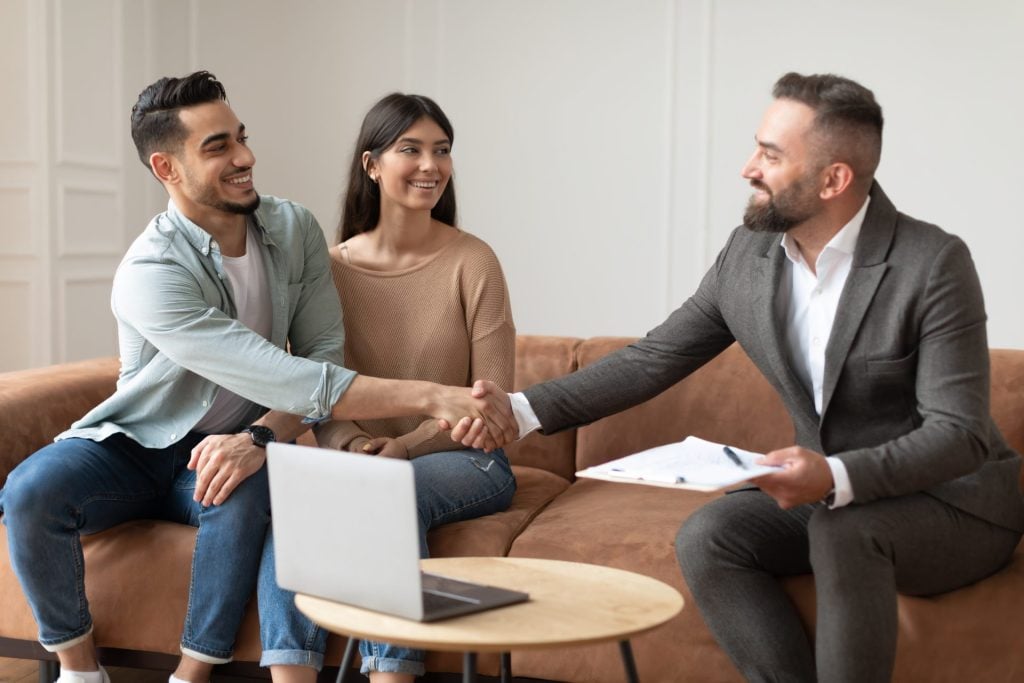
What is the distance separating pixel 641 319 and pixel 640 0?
54.2 inches

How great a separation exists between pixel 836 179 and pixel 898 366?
339 mm

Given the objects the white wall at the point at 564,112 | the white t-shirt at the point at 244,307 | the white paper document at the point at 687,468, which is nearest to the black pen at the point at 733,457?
the white paper document at the point at 687,468

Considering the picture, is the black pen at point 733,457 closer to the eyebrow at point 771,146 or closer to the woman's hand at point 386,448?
the eyebrow at point 771,146

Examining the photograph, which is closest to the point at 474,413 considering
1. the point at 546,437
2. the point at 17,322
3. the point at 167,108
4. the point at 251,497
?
the point at 251,497

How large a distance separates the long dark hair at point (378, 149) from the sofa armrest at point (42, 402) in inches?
25.9

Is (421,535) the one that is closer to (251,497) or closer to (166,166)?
(251,497)

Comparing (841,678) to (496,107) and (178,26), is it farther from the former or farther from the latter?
(178,26)

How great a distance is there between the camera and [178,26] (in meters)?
5.56

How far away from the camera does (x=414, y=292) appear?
8.82ft

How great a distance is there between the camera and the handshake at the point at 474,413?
241cm

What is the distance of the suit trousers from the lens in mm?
1895

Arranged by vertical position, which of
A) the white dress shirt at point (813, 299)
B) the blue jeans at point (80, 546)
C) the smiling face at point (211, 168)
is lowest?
the blue jeans at point (80, 546)

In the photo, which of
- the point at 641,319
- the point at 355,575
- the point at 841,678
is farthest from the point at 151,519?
the point at 641,319

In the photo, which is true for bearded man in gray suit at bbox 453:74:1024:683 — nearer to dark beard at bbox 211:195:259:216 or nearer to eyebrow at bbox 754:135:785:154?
eyebrow at bbox 754:135:785:154
